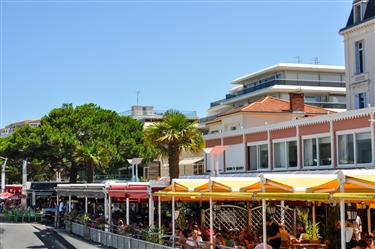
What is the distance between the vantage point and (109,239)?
1079 inches

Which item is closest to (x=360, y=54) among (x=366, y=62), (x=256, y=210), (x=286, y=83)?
(x=366, y=62)

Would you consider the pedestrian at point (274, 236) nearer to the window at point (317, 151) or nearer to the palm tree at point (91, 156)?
the window at point (317, 151)

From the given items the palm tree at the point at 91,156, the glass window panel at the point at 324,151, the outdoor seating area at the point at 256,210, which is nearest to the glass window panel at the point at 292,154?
the glass window panel at the point at 324,151

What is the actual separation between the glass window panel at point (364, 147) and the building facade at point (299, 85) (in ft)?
155

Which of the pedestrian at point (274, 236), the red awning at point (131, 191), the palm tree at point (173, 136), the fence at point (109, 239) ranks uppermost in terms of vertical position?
the palm tree at point (173, 136)

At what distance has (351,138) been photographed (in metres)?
29.6

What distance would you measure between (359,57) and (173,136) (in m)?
13.1

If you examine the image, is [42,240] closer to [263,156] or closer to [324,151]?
[263,156]

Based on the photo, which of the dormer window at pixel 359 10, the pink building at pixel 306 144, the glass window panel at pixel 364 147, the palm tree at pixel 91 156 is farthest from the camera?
the palm tree at pixel 91 156

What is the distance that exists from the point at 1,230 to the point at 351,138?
2569cm

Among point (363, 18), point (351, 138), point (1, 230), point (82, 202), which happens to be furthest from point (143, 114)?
point (351, 138)

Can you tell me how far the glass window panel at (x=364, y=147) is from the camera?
28.6 meters

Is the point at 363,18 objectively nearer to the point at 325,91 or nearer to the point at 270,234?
the point at 270,234

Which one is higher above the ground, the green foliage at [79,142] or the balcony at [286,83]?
the balcony at [286,83]
